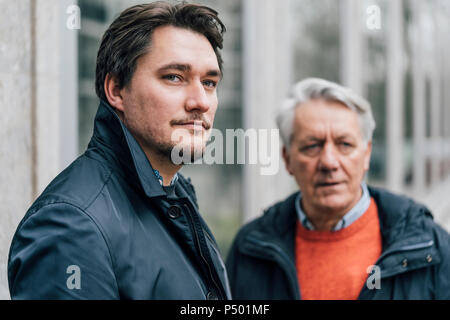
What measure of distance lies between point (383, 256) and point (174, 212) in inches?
46.1

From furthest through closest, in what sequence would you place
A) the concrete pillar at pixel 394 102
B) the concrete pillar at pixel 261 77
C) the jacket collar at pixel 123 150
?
1. the concrete pillar at pixel 394 102
2. the concrete pillar at pixel 261 77
3. the jacket collar at pixel 123 150

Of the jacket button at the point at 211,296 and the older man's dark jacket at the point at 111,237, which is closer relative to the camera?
the older man's dark jacket at the point at 111,237

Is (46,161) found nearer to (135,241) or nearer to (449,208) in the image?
(135,241)

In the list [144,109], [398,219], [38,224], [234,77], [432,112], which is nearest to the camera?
[38,224]

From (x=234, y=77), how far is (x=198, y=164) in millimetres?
980

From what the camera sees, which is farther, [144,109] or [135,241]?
[144,109]

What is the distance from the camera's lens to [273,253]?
263 cm

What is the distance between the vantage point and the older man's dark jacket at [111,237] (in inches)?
54.7

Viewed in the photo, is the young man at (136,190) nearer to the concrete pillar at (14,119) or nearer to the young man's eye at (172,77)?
the young man's eye at (172,77)

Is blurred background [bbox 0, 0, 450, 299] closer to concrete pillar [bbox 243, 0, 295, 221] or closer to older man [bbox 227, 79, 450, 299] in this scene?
concrete pillar [bbox 243, 0, 295, 221]

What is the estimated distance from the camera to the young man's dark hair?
67.9 inches

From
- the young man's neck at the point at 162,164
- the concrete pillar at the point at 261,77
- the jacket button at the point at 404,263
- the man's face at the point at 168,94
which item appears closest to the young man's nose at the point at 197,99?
the man's face at the point at 168,94

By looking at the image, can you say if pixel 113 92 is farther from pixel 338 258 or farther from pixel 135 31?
pixel 338 258
